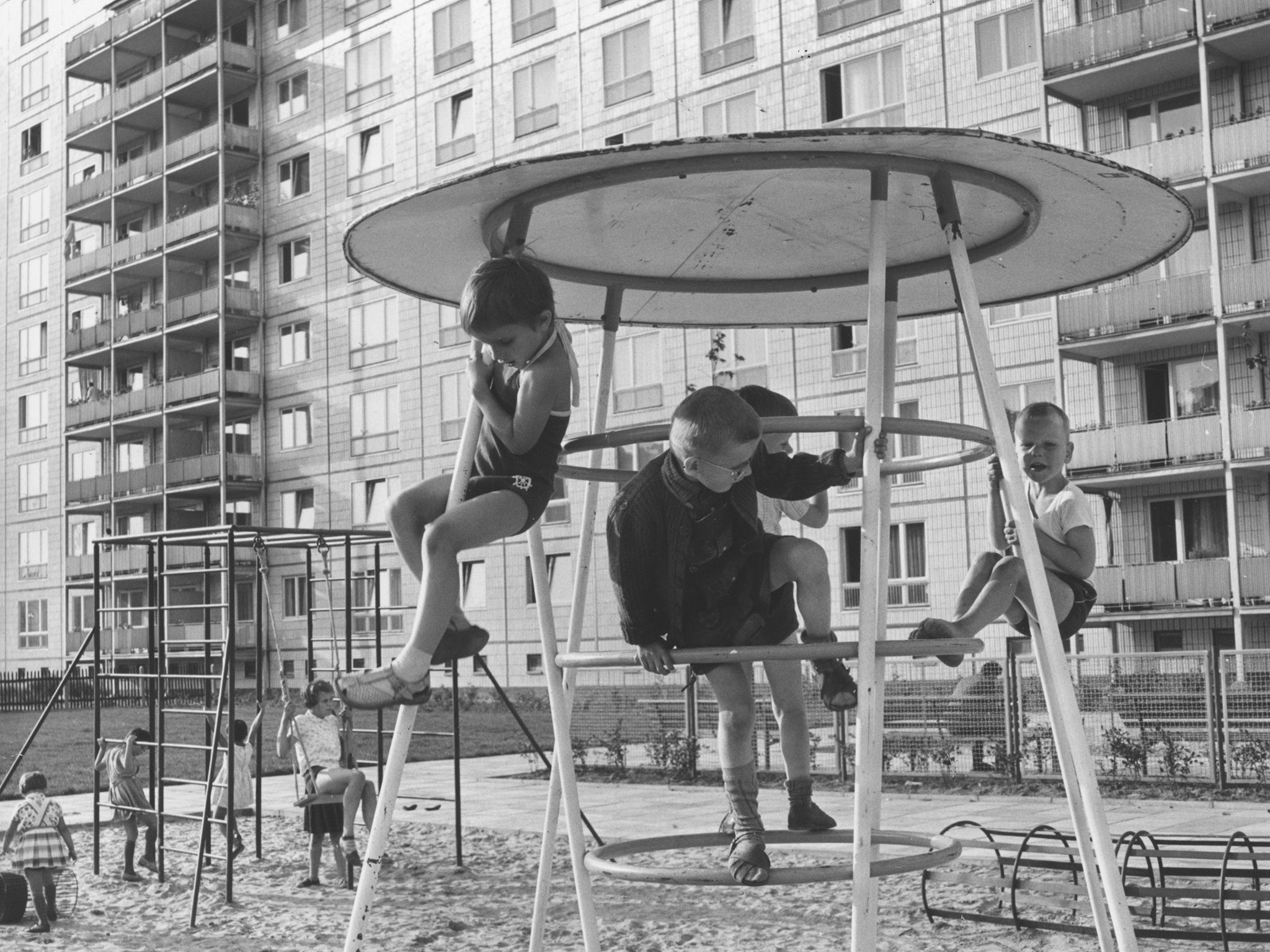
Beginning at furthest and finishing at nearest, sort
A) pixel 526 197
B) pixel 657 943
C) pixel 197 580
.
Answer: pixel 197 580, pixel 657 943, pixel 526 197

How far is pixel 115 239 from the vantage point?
5084 cm

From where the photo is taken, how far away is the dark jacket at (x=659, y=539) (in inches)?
172

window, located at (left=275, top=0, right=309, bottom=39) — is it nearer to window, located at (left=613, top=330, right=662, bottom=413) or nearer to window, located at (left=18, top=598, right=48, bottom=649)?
window, located at (left=613, top=330, right=662, bottom=413)

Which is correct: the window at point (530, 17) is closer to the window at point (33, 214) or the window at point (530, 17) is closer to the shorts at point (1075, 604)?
the window at point (33, 214)

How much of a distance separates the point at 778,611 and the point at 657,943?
3.96m

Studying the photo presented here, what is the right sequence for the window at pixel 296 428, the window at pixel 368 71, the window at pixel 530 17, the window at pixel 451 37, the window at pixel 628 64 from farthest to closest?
1. the window at pixel 296 428
2. the window at pixel 368 71
3. the window at pixel 451 37
4. the window at pixel 530 17
5. the window at pixel 628 64

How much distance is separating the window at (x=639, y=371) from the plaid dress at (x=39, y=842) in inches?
1040

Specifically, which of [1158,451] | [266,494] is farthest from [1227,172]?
[266,494]

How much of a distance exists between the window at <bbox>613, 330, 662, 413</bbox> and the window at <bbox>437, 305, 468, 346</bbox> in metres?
5.03

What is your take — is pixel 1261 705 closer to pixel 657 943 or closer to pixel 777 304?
pixel 657 943

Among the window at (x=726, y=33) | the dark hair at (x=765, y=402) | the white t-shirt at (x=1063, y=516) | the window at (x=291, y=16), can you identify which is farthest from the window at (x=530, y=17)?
the white t-shirt at (x=1063, y=516)

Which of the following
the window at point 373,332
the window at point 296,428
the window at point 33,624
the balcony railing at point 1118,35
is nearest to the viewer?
the balcony railing at point 1118,35

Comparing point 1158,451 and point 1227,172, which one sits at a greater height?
Result: point 1227,172

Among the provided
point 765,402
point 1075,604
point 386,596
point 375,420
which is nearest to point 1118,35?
point 375,420
